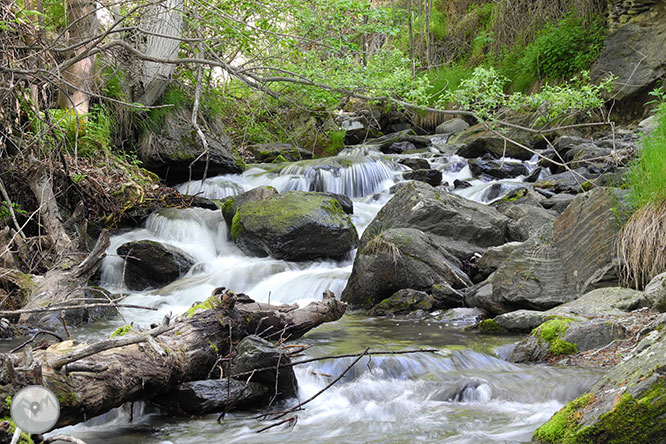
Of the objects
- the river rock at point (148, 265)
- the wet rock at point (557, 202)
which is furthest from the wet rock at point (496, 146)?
the river rock at point (148, 265)

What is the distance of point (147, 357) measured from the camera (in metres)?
3.45

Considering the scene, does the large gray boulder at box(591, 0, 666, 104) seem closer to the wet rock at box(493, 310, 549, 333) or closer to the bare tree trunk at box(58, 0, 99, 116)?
the wet rock at box(493, 310, 549, 333)

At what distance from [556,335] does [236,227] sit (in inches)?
233

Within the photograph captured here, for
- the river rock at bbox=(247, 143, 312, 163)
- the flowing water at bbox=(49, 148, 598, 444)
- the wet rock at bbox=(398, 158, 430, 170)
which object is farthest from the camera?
the river rock at bbox=(247, 143, 312, 163)

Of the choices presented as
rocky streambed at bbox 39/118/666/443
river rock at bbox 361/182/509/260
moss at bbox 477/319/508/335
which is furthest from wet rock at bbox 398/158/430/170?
moss at bbox 477/319/508/335

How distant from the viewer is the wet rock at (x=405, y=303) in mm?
7102

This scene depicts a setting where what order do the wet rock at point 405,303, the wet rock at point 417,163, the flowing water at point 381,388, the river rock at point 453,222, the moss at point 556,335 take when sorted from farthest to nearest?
the wet rock at point 417,163 < the river rock at point 453,222 < the wet rock at point 405,303 < the moss at point 556,335 < the flowing water at point 381,388

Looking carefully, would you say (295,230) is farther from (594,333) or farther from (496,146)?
(496,146)

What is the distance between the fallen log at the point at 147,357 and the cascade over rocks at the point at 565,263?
7.84 feet

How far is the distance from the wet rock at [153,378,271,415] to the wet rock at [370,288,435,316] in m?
3.43

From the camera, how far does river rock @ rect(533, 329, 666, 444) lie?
7.97 feet

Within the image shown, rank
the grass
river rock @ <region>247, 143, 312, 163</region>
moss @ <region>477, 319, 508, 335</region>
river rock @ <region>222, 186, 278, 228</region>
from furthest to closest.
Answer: river rock @ <region>247, 143, 312, 163</region> < river rock @ <region>222, 186, 278, 228</region> < moss @ <region>477, 319, 508, 335</region> < the grass

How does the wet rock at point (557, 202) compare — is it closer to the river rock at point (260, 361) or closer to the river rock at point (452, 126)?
the river rock at point (260, 361)

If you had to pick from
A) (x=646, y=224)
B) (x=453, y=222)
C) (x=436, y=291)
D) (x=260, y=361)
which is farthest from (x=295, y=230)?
(x=260, y=361)
